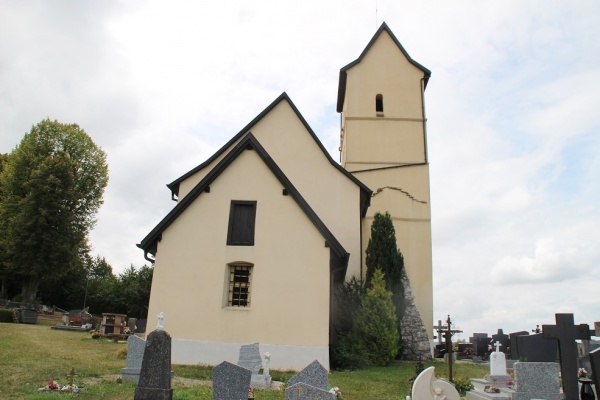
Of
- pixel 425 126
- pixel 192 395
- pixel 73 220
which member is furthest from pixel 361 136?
pixel 73 220

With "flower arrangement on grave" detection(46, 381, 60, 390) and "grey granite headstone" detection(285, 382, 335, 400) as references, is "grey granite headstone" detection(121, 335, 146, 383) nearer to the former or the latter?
"flower arrangement on grave" detection(46, 381, 60, 390)

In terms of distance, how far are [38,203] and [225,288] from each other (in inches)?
1001

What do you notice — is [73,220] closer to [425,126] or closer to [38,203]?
[38,203]

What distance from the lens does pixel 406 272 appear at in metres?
23.8

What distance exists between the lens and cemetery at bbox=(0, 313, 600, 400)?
770 centimetres

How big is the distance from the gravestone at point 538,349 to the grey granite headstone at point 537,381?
221cm

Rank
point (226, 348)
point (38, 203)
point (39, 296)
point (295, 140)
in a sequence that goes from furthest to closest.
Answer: point (39, 296) → point (38, 203) → point (295, 140) → point (226, 348)

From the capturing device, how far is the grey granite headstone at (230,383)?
7824 millimetres

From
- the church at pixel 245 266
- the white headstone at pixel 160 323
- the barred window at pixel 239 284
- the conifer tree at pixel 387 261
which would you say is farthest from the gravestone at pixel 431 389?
the conifer tree at pixel 387 261

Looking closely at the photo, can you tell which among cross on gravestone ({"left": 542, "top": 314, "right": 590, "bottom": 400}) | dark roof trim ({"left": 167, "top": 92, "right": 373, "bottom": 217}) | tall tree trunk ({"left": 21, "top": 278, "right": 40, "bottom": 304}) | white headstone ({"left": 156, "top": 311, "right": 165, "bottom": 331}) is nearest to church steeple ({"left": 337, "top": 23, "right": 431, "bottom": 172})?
dark roof trim ({"left": 167, "top": 92, "right": 373, "bottom": 217})

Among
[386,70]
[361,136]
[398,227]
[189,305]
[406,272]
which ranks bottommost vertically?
[189,305]

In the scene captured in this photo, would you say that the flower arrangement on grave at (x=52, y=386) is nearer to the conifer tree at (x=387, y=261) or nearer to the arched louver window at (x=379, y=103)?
the conifer tree at (x=387, y=261)

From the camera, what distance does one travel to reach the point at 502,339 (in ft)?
68.0

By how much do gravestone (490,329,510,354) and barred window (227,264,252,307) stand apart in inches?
453
